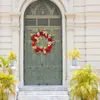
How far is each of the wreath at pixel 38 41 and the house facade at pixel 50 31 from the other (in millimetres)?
224

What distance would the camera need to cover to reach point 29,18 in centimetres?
1622

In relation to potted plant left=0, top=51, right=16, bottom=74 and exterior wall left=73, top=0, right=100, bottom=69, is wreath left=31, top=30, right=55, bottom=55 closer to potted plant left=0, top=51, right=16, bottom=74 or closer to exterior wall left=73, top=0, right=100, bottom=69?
exterior wall left=73, top=0, right=100, bottom=69

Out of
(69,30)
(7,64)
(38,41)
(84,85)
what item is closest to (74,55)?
(69,30)

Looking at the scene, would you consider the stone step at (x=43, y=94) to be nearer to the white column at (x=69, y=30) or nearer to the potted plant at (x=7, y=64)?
the potted plant at (x=7, y=64)

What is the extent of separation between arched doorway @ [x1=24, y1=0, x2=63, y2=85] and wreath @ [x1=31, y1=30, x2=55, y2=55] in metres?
0.20

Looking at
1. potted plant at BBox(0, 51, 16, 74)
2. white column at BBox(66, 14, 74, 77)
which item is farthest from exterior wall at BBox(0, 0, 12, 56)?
white column at BBox(66, 14, 74, 77)

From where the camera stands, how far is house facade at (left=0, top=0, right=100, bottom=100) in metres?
15.6

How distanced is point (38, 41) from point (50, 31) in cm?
85

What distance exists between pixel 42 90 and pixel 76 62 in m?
2.13

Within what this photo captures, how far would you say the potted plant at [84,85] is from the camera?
39.4 ft

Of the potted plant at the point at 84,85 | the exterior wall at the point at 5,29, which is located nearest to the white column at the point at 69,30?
the exterior wall at the point at 5,29

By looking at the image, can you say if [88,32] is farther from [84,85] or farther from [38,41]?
[84,85]

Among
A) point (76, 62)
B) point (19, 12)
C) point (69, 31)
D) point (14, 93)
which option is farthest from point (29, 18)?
point (14, 93)

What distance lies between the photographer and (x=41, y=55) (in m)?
16.1
